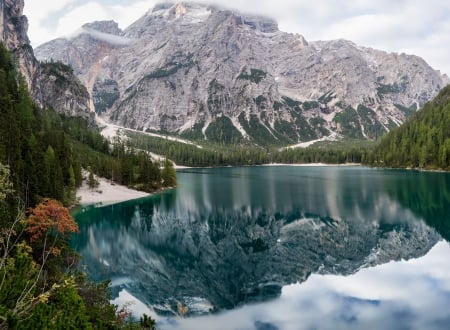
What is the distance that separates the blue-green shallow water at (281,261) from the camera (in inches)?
1118

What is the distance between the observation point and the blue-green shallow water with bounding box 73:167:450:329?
1118 inches

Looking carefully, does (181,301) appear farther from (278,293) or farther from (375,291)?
(375,291)

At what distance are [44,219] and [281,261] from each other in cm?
2617

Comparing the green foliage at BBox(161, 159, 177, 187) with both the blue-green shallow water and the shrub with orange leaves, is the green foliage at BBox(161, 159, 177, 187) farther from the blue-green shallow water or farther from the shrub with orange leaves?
the shrub with orange leaves

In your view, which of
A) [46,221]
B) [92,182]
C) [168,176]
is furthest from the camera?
[168,176]

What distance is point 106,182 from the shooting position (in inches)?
4397

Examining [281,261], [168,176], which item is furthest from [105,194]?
[281,261]

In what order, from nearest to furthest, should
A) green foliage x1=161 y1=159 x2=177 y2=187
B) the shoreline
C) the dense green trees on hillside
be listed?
the shoreline → green foliage x1=161 y1=159 x2=177 y2=187 → the dense green trees on hillside

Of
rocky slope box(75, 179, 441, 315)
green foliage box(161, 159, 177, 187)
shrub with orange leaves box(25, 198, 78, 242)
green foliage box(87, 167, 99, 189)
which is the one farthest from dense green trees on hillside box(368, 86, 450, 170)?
shrub with orange leaves box(25, 198, 78, 242)

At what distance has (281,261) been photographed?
42312mm

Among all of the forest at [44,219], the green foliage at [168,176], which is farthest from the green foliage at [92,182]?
the green foliage at [168,176]

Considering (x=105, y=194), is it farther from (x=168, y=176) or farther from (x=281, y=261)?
(x=281, y=261)

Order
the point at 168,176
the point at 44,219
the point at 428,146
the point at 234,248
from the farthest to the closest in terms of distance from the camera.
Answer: the point at 428,146 < the point at 168,176 < the point at 234,248 < the point at 44,219

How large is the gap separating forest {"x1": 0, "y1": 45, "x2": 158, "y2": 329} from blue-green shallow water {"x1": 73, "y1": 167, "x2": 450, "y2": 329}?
281 inches
